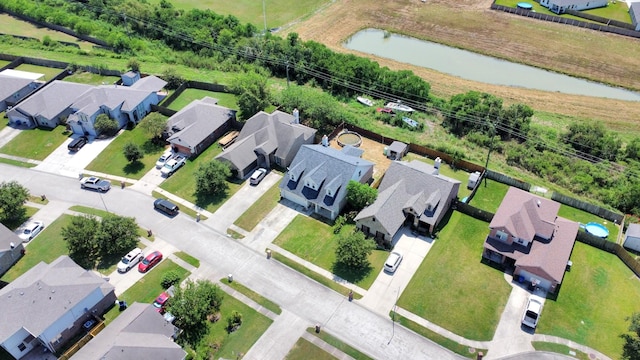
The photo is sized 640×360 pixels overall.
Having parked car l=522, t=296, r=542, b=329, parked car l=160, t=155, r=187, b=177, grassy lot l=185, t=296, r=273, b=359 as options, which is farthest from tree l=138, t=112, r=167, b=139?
parked car l=522, t=296, r=542, b=329

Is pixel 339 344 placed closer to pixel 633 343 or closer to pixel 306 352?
pixel 306 352

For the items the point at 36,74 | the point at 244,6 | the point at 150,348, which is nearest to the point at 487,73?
the point at 244,6

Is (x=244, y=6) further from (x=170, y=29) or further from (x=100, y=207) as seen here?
(x=100, y=207)

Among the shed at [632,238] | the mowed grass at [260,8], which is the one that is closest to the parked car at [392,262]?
the shed at [632,238]

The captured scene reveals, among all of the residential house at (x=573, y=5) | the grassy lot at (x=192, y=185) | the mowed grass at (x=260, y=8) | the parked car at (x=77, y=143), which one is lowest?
the grassy lot at (x=192, y=185)

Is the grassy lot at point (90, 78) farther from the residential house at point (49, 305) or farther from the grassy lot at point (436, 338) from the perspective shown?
the grassy lot at point (436, 338)
